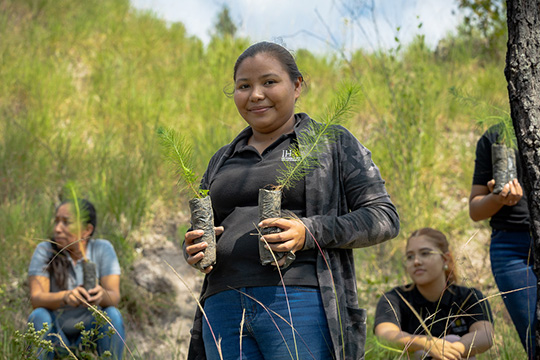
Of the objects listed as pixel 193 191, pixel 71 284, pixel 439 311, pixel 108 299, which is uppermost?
pixel 193 191

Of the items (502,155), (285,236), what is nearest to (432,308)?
(502,155)

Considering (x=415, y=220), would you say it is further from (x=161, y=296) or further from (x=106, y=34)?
(x=106, y=34)

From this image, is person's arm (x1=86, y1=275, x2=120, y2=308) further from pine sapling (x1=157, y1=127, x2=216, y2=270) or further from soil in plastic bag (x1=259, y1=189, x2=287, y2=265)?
soil in plastic bag (x1=259, y1=189, x2=287, y2=265)

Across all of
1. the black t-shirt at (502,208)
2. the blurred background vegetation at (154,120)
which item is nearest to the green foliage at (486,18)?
the blurred background vegetation at (154,120)

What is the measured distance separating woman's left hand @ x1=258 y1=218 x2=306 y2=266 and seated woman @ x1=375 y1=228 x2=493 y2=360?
1.22 m

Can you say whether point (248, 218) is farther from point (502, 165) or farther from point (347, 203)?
point (502, 165)

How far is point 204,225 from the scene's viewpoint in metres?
1.57

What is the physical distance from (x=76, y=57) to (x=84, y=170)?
2.57 m

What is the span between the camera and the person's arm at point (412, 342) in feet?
7.83

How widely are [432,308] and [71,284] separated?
2183 millimetres

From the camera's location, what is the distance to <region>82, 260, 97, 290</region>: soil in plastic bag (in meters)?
3.05

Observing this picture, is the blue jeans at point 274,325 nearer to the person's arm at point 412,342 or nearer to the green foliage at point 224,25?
the person's arm at point 412,342

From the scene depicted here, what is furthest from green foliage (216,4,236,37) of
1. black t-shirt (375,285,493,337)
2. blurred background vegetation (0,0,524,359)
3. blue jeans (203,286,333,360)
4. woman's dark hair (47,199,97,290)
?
blue jeans (203,286,333,360)

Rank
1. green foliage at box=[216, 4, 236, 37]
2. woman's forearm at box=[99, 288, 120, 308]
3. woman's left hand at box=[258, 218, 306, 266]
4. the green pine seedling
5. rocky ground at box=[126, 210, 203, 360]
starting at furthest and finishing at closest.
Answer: green foliage at box=[216, 4, 236, 37] < rocky ground at box=[126, 210, 203, 360] < woman's forearm at box=[99, 288, 120, 308] < the green pine seedling < woman's left hand at box=[258, 218, 306, 266]
